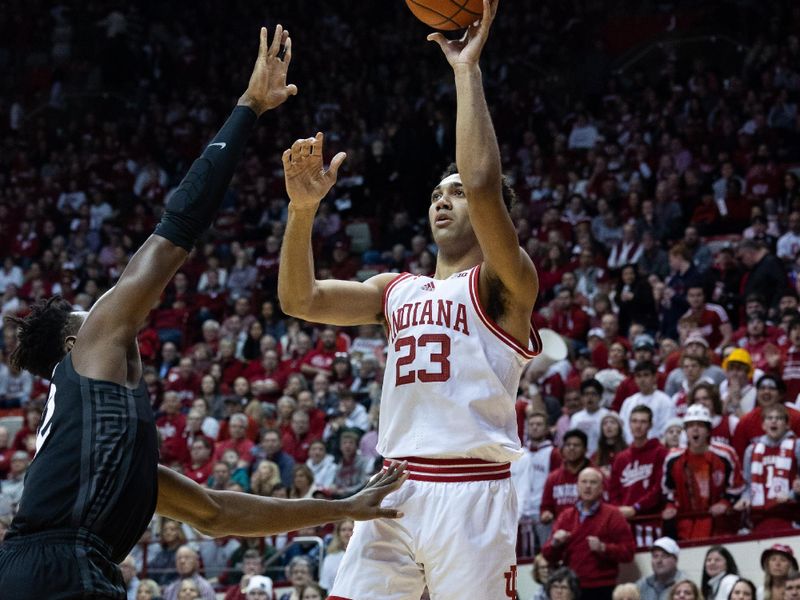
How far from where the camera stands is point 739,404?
36.7ft

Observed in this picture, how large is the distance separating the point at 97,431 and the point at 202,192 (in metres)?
0.81

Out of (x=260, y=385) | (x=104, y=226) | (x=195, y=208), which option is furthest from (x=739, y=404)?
(x=104, y=226)

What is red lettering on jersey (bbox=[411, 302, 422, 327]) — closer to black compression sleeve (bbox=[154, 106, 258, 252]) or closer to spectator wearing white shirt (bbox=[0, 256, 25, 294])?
black compression sleeve (bbox=[154, 106, 258, 252])

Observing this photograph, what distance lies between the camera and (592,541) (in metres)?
9.74

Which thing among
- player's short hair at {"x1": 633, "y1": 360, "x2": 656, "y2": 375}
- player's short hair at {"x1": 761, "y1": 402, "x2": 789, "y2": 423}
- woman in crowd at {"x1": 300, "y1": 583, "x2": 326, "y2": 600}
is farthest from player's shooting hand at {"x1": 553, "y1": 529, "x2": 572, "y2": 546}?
player's short hair at {"x1": 633, "y1": 360, "x2": 656, "y2": 375}

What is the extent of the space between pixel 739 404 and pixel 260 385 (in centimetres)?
618

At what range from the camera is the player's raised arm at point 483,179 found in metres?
4.73

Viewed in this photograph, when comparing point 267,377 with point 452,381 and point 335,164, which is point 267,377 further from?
point 452,381

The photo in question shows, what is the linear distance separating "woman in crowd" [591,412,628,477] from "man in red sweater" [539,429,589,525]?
42 cm

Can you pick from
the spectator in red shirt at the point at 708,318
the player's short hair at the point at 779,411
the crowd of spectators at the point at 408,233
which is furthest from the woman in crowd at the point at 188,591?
the spectator in red shirt at the point at 708,318

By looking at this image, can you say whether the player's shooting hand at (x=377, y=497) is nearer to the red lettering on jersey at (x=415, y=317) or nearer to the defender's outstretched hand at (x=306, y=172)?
the red lettering on jersey at (x=415, y=317)

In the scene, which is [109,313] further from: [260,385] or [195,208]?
[260,385]

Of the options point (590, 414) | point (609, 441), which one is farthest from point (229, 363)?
point (609, 441)

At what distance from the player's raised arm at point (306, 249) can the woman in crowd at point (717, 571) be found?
16.3ft
